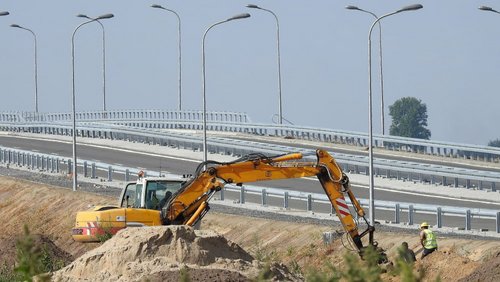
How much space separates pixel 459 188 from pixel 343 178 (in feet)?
84.4

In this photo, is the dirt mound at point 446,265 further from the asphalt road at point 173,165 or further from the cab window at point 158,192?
the asphalt road at point 173,165

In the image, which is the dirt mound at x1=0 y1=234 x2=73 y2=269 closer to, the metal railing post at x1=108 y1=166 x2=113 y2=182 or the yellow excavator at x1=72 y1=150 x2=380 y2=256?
the yellow excavator at x1=72 y1=150 x2=380 y2=256

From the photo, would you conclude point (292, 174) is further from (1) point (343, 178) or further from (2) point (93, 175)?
(2) point (93, 175)

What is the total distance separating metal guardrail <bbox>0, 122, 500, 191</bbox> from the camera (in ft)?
185

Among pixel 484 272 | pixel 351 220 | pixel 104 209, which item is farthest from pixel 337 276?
pixel 104 209

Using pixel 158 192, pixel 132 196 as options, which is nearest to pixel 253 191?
pixel 132 196

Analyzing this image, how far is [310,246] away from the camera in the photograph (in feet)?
124

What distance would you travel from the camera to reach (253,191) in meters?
51.4

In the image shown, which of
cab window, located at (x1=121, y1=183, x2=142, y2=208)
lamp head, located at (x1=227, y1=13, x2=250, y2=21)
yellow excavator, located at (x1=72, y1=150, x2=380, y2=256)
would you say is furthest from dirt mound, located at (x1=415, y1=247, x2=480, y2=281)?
lamp head, located at (x1=227, y1=13, x2=250, y2=21)

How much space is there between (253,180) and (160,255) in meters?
6.11

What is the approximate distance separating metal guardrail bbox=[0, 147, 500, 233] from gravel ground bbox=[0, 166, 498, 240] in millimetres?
796

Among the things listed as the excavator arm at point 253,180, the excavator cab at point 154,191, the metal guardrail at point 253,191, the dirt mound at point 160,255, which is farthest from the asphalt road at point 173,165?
the dirt mound at point 160,255

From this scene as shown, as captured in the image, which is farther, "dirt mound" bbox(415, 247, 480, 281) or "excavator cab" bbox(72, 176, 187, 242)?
"excavator cab" bbox(72, 176, 187, 242)

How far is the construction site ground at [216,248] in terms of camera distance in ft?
81.6
